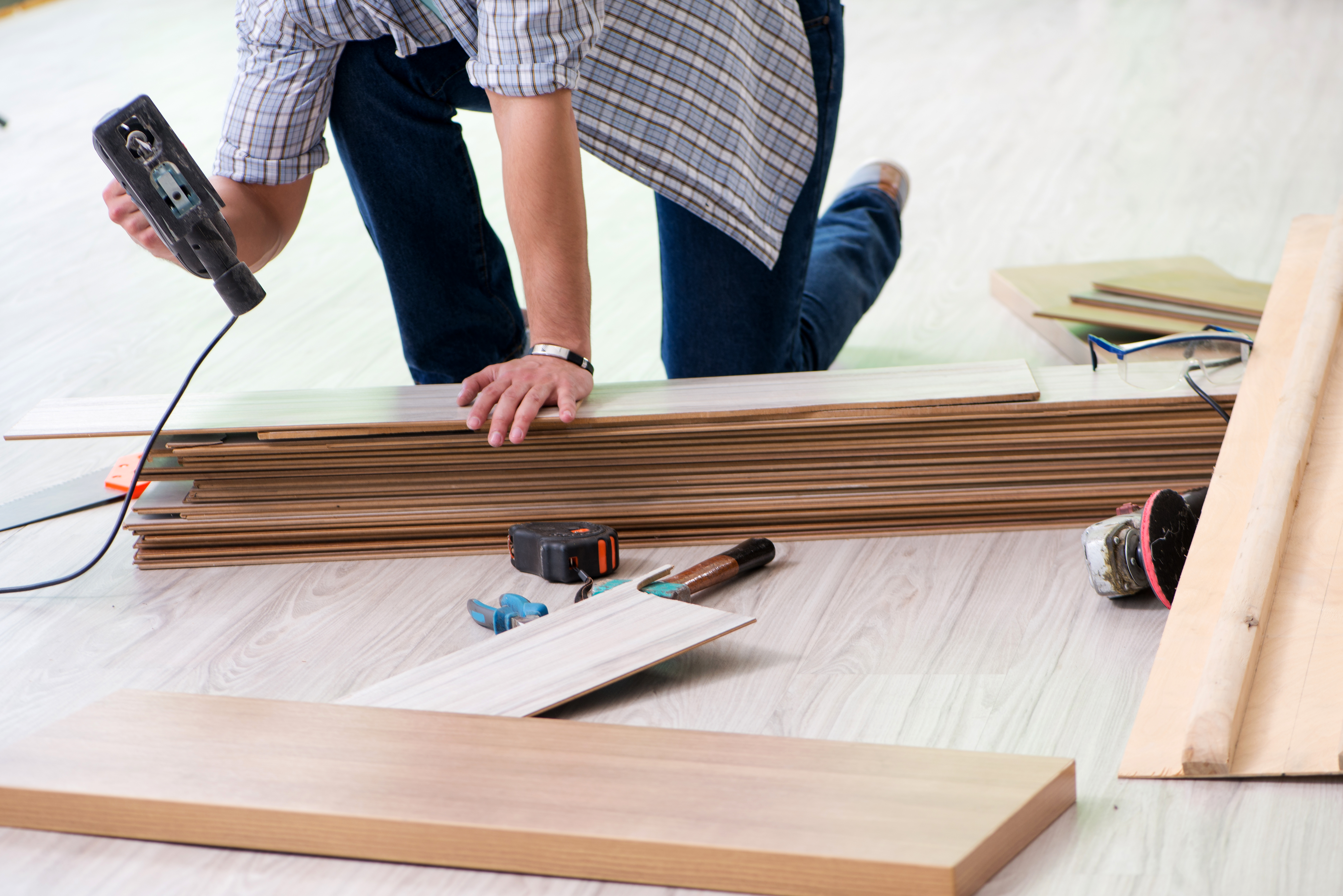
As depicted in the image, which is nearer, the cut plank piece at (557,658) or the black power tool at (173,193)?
the cut plank piece at (557,658)


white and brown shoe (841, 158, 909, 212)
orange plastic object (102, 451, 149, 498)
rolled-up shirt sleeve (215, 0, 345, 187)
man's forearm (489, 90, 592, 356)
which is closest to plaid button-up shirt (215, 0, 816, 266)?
rolled-up shirt sleeve (215, 0, 345, 187)

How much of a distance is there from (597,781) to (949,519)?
2.39 ft

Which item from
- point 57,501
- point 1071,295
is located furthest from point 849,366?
point 57,501

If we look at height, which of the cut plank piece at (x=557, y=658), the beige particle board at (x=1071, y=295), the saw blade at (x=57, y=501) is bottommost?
the beige particle board at (x=1071, y=295)

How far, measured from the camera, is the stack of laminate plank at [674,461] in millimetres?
1551

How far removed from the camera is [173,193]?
1491 mm

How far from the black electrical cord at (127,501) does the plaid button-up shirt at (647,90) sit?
13.6 inches

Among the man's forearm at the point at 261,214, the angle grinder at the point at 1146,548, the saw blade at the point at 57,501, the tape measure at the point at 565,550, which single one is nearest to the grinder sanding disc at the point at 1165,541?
the angle grinder at the point at 1146,548

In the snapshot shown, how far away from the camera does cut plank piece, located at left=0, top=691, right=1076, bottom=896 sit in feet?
3.16

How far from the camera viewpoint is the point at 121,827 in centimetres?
109

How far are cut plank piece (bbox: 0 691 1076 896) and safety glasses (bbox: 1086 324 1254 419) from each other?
69 cm

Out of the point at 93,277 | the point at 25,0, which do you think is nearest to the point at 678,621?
the point at 93,277

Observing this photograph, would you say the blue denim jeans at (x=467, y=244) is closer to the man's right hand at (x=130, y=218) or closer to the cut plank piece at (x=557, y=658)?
the man's right hand at (x=130, y=218)

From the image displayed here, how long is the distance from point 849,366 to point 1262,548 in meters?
1.19
